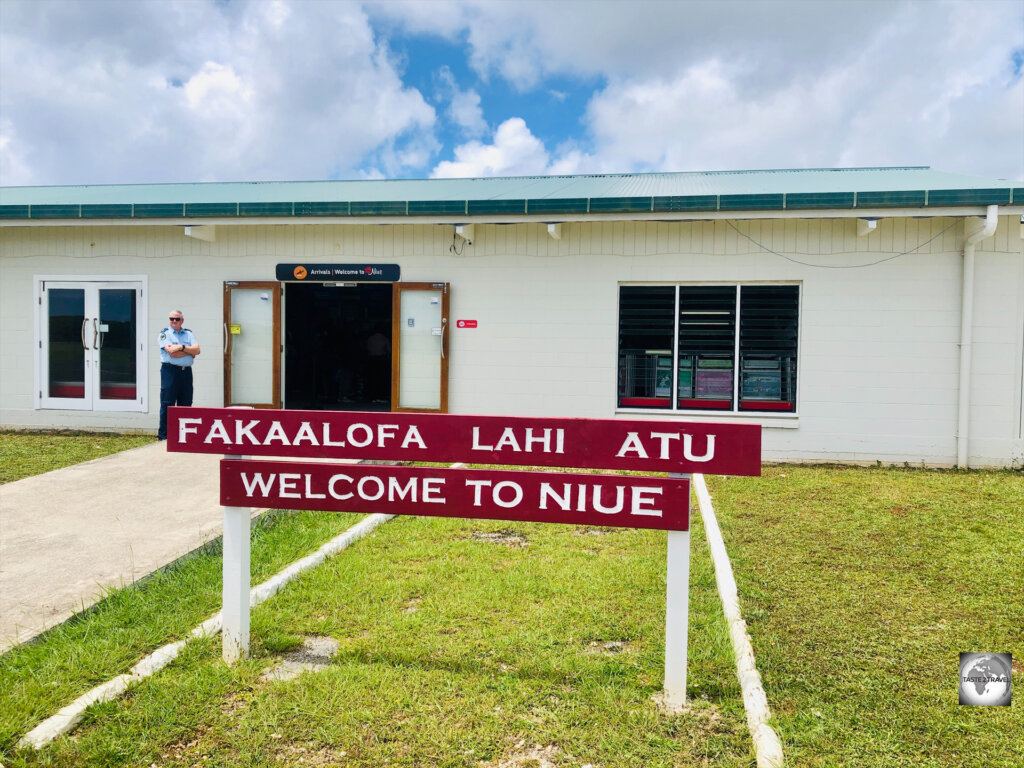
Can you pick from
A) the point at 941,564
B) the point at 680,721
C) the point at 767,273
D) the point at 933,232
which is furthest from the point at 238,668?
the point at 933,232

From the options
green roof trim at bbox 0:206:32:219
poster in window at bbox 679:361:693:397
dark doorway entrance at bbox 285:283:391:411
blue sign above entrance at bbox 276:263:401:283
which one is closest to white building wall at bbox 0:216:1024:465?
blue sign above entrance at bbox 276:263:401:283

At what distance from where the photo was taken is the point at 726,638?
156 inches

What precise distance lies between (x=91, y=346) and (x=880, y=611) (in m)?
11.2

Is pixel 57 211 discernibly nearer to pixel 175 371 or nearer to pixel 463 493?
pixel 175 371

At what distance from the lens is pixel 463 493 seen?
12.0 ft

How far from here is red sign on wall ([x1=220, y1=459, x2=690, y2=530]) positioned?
349 centimetres

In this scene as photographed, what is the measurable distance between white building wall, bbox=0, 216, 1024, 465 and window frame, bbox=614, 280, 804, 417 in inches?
3.0

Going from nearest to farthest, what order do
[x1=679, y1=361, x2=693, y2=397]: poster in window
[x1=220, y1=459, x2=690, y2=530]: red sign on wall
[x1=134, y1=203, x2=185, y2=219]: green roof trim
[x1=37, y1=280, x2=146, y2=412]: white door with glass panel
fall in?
[x1=220, y1=459, x2=690, y2=530]: red sign on wall
[x1=679, y1=361, x2=693, y2=397]: poster in window
[x1=134, y1=203, x2=185, y2=219]: green roof trim
[x1=37, y1=280, x2=146, y2=412]: white door with glass panel

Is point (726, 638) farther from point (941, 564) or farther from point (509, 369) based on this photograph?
point (509, 369)

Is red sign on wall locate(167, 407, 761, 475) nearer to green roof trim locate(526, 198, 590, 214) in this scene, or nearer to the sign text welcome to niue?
the sign text welcome to niue

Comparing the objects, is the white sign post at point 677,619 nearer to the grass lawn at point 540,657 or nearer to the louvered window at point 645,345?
the grass lawn at point 540,657

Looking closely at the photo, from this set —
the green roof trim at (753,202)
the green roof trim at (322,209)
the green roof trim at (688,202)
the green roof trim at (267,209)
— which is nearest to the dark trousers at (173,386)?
the green roof trim at (267,209)

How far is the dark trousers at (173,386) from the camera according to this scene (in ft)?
33.1

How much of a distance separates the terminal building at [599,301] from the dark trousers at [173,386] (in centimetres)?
81
